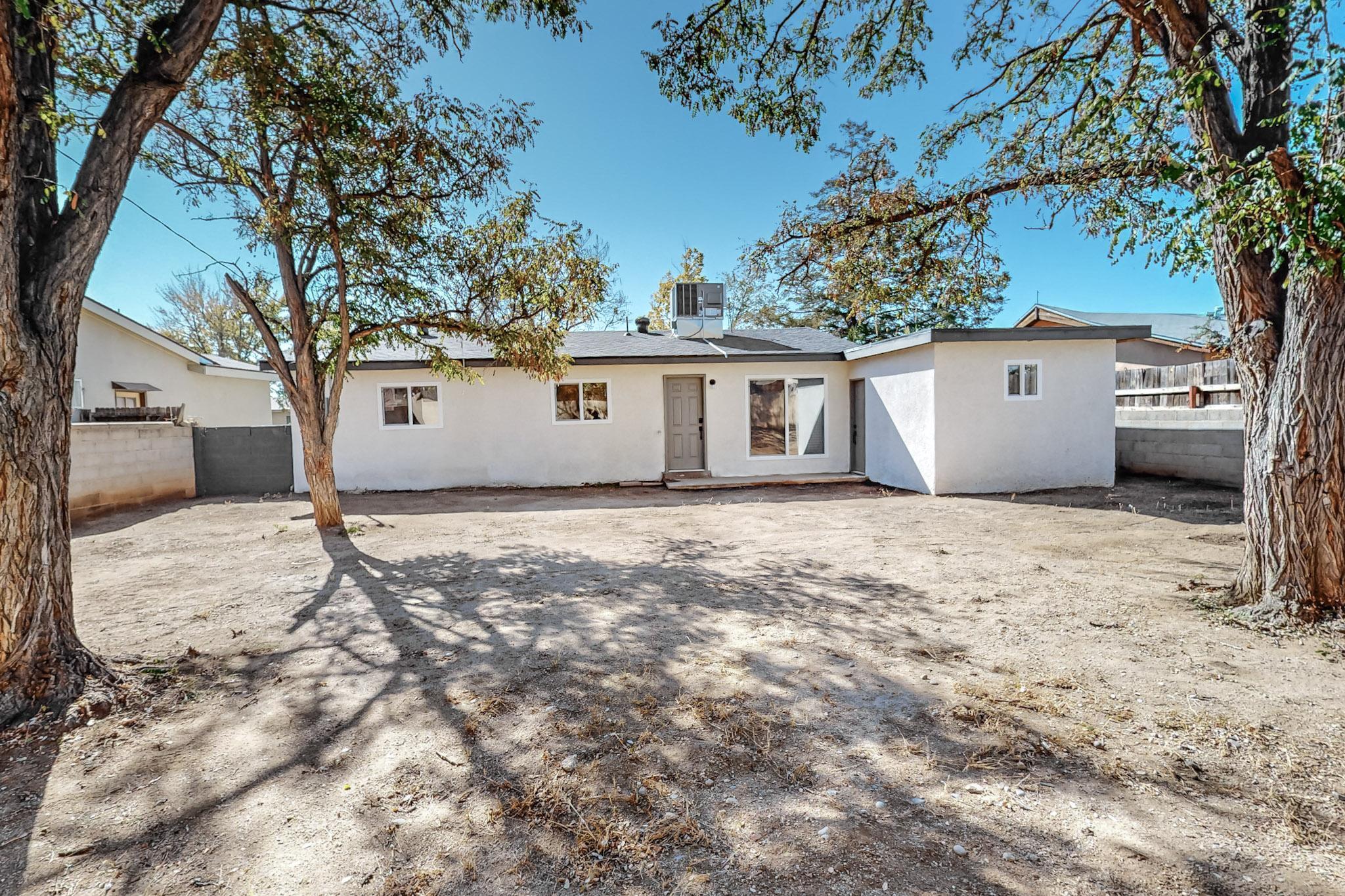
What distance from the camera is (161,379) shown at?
14117 millimetres

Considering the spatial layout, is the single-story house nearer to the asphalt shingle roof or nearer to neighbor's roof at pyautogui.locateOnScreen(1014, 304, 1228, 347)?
the asphalt shingle roof

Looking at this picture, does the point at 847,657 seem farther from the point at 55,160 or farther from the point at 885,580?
the point at 55,160

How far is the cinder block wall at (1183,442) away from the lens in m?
8.91

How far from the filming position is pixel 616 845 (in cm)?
193

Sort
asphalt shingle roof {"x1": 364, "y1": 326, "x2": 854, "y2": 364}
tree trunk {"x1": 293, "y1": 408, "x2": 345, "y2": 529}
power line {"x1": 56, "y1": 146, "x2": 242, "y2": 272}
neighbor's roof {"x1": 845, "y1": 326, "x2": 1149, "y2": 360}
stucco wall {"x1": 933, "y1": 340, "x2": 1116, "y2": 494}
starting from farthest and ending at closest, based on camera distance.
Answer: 1. asphalt shingle roof {"x1": 364, "y1": 326, "x2": 854, "y2": 364}
2. stucco wall {"x1": 933, "y1": 340, "x2": 1116, "y2": 494}
3. neighbor's roof {"x1": 845, "y1": 326, "x2": 1149, "y2": 360}
4. tree trunk {"x1": 293, "y1": 408, "x2": 345, "y2": 529}
5. power line {"x1": 56, "y1": 146, "x2": 242, "y2": 272}

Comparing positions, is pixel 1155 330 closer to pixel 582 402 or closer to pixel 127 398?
pixel 582 402

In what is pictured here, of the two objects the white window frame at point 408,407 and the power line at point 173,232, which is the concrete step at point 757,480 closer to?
the white window frame at point 408,407

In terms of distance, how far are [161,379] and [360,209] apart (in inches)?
476

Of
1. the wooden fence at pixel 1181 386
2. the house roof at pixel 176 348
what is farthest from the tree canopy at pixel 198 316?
the wooden fence at pixel 1181 386

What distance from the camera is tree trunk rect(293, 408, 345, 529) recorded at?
7090mm

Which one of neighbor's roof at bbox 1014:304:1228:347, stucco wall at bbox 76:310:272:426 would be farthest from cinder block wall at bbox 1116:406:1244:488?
stucco wall at bbox 76:310:272:426

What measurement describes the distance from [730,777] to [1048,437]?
9654 millimetres

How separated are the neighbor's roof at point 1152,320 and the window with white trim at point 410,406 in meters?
18.1

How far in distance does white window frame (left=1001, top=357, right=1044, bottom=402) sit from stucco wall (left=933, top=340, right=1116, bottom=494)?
0.04 m
